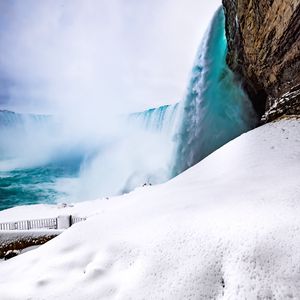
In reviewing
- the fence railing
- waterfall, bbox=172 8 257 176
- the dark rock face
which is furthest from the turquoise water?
the dark rock face

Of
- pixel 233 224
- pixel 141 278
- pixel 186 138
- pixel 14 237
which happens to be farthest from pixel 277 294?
pixel 186 138

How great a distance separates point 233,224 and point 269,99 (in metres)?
14.1

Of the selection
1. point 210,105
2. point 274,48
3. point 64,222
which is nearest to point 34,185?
point 210,105

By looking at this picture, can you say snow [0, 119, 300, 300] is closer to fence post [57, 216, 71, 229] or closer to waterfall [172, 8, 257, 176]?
fence post [57, 216, 71, 229]

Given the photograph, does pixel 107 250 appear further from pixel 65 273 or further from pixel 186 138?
pixel 186 138

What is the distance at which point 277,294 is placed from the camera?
159 inches

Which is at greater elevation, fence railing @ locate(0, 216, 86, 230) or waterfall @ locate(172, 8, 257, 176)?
waterfall @ locate(172, 8, 257, 176)

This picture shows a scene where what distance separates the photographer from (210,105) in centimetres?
2978

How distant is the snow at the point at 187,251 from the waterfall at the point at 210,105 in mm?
20056

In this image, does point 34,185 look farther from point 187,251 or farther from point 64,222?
point 187,251

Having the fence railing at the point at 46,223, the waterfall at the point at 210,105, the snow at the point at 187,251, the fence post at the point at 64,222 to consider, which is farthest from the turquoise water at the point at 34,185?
the snow at the point at 187,251

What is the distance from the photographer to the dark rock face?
1377 cm

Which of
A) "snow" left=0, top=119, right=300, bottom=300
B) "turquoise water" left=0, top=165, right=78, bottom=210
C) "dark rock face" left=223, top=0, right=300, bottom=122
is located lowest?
"snow" left=0, top=119, right=300, bottom=300

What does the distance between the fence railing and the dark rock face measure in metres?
12.9
